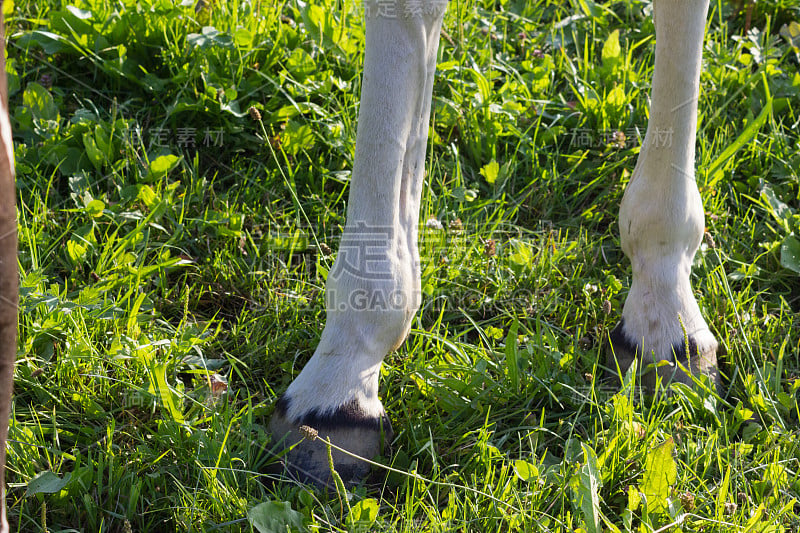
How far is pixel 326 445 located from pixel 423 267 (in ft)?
2.46

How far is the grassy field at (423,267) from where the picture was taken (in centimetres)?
185

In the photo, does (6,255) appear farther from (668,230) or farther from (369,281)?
(668,230)

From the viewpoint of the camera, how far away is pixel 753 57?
11.1ft

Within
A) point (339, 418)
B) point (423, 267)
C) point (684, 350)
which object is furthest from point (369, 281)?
point (684, 350)

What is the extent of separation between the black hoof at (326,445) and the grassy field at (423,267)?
46 mm

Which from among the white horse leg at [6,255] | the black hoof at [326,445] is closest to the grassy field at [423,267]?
the black hoof at [326,445]

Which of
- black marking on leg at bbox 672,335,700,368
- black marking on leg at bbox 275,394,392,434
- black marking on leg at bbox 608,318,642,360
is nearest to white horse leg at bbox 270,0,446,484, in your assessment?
black marking on leg at bbox 275,394,392,434

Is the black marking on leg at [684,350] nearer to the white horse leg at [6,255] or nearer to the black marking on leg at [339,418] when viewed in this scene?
the black marking on leg at [339,418]

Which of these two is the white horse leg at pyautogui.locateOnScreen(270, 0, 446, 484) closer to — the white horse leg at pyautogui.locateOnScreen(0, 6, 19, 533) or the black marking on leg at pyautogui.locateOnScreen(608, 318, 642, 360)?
the black marking on leg at pyautogui.locateOnScreen(608, 318, 642, 360)

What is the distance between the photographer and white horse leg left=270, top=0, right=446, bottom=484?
1847mm

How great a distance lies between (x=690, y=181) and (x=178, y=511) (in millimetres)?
1541

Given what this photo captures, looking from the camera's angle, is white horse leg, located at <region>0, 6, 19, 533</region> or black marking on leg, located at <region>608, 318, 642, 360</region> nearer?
white horse leg, located at <region>0, 6, 19, 533</region>

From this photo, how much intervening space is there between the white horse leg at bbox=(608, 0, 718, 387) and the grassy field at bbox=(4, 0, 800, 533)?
10cm

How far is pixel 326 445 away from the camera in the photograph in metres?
1.90
